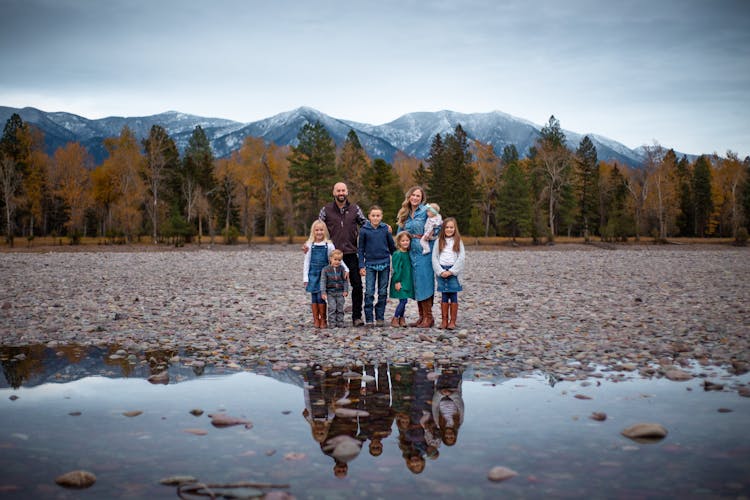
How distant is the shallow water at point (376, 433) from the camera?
3920 mm

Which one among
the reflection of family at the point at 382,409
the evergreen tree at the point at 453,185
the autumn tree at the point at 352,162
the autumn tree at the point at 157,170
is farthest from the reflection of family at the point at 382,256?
the autumn tree at the point at 352,162

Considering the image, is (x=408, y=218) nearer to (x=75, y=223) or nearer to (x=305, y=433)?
(x=305, y=433)

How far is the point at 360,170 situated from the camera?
7200 cm

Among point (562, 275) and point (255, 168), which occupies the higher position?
point (255, 168)

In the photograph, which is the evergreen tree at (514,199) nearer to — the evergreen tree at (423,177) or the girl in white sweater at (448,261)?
the evergreen tree at (423,177)

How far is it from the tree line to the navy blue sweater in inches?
1765

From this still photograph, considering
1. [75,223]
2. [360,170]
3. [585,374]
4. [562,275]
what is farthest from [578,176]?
[585,374]

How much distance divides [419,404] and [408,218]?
16.2 feet

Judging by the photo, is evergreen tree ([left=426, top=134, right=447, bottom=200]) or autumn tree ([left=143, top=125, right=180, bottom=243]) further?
evergreen tree ([left=426, top=134, right=447, bottom=200])

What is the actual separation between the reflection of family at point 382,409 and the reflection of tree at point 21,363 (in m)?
3.60

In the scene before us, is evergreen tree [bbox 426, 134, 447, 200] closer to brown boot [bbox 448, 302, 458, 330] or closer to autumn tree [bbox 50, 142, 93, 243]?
autumn tree [bbox 50, 142, 93, 243]

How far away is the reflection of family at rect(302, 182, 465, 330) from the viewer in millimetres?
9820

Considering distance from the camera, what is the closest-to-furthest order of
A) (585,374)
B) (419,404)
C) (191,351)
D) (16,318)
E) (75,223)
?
(419,404) < (585,374) < (191,351) < (16,318) < (75,223)

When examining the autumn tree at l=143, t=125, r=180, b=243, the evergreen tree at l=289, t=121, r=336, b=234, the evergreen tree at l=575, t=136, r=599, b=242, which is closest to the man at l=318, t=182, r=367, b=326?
the autumn tree at l=143, t=125, r=180, b=243
